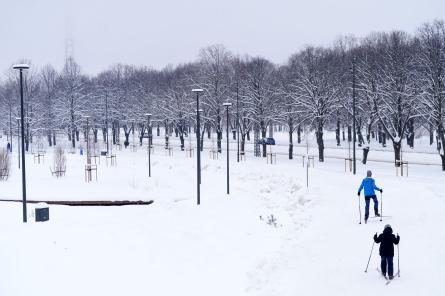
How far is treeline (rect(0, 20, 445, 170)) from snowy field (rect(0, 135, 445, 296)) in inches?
409

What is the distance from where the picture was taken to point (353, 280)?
13.3 metres

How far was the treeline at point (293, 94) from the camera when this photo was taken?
127ft

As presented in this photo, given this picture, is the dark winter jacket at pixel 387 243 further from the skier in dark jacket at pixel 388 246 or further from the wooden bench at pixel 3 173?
the wooden bench at pixel 3 173

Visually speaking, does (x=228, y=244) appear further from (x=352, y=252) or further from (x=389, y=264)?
(x=389, y=264)

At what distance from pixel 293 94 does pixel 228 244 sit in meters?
29.9

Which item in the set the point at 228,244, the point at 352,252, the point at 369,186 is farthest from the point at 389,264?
the point at 228,244

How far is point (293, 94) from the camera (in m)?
47.3

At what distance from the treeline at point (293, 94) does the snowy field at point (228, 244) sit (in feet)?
34.1

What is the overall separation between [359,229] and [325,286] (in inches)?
179

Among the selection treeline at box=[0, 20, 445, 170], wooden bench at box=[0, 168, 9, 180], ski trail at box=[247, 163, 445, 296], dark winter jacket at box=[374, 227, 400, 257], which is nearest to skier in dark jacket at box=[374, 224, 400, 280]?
dark winter jacket at box=[374, 227, 400, 257]

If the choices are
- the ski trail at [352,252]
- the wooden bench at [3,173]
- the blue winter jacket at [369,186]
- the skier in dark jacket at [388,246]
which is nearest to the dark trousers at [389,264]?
the skier in dark jacket at [388,246]

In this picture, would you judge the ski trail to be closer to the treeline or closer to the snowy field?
the snowy field

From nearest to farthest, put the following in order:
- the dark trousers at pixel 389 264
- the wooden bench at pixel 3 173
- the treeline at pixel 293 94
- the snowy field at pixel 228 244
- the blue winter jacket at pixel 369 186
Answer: the dark trousers at pixel 389 264 < the snowy field at pixel 228 244 < the blue winter jacket at pixel 369 186 < the wooden bench at pixel 3 173 < the treeline at pixel 293 94

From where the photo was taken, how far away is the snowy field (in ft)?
46.3
